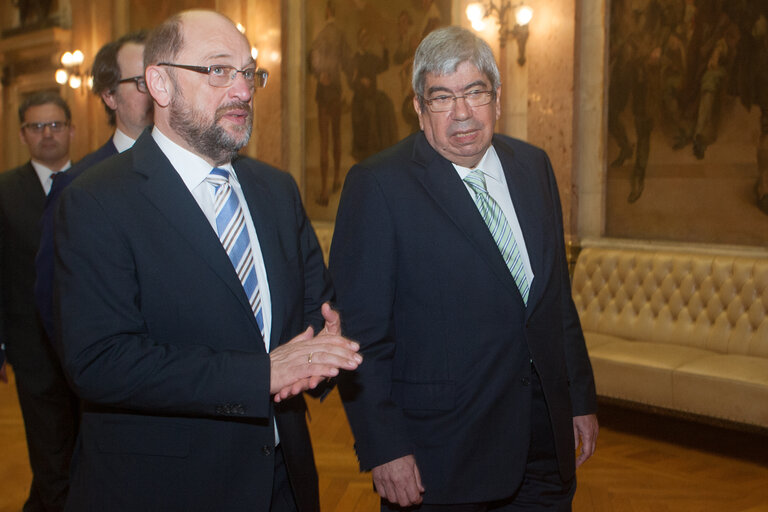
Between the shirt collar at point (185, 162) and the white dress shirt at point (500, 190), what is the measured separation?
0.81 metres

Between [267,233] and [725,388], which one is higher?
[267,233]

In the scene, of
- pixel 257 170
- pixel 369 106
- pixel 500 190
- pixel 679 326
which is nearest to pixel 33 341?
pixel 257 170

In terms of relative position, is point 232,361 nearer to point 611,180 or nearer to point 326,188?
point 611,180

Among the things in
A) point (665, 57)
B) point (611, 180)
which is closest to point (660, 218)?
point (611, 180)

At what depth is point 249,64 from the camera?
1948 mm

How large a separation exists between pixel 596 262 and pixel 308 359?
224 inches

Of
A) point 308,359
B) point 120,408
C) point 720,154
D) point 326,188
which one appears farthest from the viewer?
point 326,188

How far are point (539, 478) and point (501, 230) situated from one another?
791 millimetres

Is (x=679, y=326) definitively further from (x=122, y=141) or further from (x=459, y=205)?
(x=122, y=141)

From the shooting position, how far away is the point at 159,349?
5.50 feet

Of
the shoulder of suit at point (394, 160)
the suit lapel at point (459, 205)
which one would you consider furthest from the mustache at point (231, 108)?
the suit lapel at point (459, 205)

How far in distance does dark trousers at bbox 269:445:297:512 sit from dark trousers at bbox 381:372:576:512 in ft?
1.42

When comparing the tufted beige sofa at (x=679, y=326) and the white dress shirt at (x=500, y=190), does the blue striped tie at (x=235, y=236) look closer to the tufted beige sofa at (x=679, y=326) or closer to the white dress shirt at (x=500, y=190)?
the white dress shirt at (x=500, y=190)

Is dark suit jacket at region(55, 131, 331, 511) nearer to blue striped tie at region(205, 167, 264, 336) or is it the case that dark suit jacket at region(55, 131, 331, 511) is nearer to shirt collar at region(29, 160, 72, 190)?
blue striped tie at region(205, 167, 264, 336)
